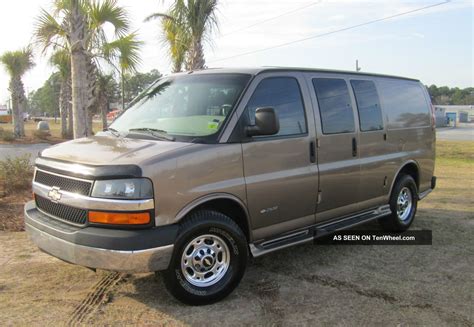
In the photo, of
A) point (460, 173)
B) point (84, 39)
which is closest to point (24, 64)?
point (84, 39)

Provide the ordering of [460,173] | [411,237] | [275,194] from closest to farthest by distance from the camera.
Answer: [275,194] < [411,237] < [460,173]

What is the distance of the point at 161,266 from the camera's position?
3695mm

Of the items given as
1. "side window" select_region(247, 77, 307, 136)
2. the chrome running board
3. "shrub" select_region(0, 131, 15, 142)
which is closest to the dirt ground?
the chrome running board

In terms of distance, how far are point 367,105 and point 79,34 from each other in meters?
6.19

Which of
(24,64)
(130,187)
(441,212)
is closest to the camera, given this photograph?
(130,187)

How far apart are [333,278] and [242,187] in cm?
149

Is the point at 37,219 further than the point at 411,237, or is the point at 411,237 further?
the point at 411,237

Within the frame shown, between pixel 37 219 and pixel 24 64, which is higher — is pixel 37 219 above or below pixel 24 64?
below

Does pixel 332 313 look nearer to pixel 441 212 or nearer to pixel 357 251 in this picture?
pixel 357 251

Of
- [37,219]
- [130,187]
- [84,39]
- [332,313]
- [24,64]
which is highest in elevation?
[24,64]

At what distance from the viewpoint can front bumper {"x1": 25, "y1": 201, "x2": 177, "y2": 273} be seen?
3547 millimetres

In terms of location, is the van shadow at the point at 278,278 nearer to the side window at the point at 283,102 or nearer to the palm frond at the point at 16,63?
the side window at the point at 283,102

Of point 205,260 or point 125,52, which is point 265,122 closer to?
point 205,260

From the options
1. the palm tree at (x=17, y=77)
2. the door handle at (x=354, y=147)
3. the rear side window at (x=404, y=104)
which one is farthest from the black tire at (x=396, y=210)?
the palm tree at (x=17, y=77)
